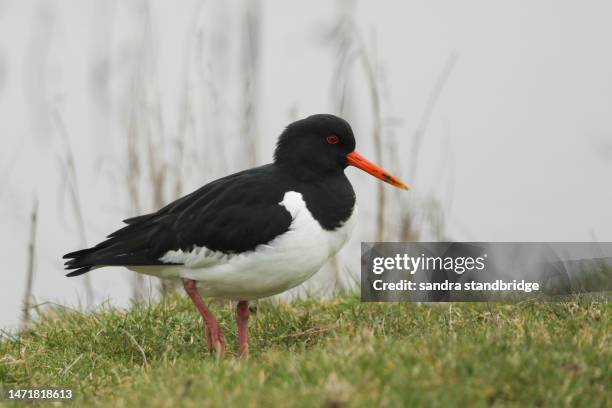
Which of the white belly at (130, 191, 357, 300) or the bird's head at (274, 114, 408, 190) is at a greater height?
the bird's head at (274, 114, 408, 190)

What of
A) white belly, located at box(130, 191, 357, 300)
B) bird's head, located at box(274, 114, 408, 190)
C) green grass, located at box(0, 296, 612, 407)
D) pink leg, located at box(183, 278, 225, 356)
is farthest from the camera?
bird's head, located at box(274, 114, 408, 190)

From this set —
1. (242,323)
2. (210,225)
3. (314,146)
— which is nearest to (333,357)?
(210,225)

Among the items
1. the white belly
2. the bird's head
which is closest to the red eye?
the bird's head

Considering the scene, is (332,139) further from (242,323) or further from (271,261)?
(242,323)

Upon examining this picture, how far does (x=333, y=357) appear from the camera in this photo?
173 inches

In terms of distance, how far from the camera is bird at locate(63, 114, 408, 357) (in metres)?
5.43

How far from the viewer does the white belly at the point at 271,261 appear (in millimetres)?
5395

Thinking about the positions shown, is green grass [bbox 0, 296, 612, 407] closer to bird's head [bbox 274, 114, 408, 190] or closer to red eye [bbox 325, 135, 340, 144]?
bird's head [bbox 274, 114, 408, 190]

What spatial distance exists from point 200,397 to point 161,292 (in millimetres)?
3861

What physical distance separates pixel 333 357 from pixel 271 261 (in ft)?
3.72

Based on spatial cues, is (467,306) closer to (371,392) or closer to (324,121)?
(324,121)

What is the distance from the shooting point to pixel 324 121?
5.88 m

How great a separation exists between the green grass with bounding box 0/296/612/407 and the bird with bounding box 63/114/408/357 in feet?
1.55

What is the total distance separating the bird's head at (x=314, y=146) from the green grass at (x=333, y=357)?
1.07 m
